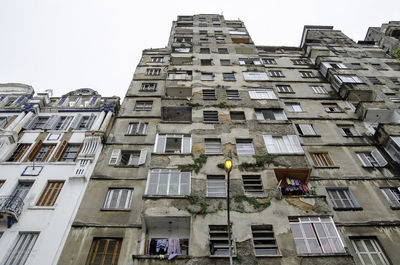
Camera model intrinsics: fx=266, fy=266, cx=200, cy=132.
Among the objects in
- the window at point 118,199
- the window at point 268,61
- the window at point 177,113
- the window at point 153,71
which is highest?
the window at point 268,61

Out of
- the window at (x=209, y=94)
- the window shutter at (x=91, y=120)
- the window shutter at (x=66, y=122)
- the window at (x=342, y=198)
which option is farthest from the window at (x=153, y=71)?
the window at (x=342, y=198)

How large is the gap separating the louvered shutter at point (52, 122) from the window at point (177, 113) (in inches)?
333

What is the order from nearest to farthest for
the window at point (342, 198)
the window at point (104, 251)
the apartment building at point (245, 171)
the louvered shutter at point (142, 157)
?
the window at point (104, 251), the apartment building at point (245, 171), the window at point (342, 198), the louvered shutter at point (142, 157)

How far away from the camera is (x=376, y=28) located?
50.1 m

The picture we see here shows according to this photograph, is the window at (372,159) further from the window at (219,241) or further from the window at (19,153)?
the window at (19,153)

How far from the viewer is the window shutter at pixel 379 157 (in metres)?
18.3

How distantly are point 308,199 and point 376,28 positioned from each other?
50.8m

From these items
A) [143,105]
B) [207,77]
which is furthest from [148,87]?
[207,77]

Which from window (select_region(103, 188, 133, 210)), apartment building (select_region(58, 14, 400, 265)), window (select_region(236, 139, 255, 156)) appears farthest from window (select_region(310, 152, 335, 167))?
window (select_region(103, 188, 133, 210))

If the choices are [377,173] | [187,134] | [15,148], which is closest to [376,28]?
[377,173]

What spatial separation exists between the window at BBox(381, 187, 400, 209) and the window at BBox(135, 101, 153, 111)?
1820 centimetres

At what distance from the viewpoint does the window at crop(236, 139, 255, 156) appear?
1730cm

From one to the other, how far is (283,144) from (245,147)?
2.53m

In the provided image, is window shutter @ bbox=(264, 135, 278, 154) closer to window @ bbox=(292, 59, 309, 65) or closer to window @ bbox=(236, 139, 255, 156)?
window @ bbox=(236, 139, 255, 156)
